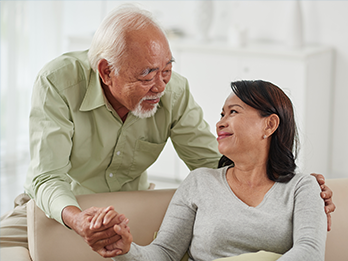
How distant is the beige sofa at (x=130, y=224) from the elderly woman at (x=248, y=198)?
0.15m

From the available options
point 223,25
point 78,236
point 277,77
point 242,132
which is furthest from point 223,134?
point 223,25

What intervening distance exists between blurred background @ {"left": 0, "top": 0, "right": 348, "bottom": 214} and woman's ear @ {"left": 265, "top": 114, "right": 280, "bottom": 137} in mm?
1850

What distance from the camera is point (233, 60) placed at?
350 centimetres

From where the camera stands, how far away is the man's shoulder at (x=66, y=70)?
1657mm

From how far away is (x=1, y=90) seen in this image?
4.06m

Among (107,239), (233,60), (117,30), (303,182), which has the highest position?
(117,30)

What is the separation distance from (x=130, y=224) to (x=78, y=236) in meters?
0.19

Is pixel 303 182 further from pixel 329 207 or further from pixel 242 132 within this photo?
pixel 242 132

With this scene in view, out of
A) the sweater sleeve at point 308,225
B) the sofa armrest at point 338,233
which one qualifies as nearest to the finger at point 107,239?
the sweater sleeve at point 308,225

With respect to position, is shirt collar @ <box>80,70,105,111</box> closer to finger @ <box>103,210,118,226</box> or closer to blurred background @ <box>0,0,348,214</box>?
finger @ <box>103,210,118,226</box>

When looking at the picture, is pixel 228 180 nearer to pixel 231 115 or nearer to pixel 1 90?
pixel 231 115

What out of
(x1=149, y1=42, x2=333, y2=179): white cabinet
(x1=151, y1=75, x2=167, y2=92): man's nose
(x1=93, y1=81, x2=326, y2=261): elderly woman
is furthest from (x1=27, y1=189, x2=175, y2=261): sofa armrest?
(x1=149, y1=42, x2=333, y2=179): white cabinet

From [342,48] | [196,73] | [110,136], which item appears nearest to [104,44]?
[110,136]

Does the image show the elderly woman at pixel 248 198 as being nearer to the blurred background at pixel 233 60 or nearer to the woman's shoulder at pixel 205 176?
the woman's shoulder at pixel 205 176
